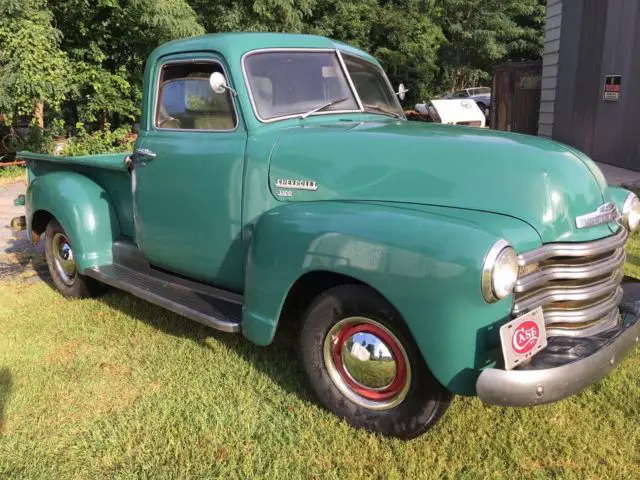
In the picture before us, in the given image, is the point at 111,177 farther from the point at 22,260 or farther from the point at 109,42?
the point at 109,42

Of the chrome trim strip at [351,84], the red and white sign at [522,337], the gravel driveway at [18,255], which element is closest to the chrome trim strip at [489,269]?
the red and white sign at [522,337]

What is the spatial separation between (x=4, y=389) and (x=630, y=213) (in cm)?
373

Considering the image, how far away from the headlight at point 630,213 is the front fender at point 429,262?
1.01 metres

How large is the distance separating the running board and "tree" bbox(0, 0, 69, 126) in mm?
8122

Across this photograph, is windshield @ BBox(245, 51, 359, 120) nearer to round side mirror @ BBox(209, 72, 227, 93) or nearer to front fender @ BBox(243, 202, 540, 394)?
round side mirror @ BBox(209, 72, 227, 93)

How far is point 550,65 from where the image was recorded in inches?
477

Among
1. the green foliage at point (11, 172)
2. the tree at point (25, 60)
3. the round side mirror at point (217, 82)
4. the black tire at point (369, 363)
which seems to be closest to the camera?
the black tire at point (369, 363)

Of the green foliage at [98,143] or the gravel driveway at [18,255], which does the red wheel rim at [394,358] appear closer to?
the gravel driveway at [18,255]

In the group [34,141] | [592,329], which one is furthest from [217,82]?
[34,141]

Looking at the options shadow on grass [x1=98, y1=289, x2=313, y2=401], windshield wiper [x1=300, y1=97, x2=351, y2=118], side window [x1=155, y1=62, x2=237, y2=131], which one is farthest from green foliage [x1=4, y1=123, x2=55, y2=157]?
windshield wiper [x1=300, y1=97, x2=351, y2=118]

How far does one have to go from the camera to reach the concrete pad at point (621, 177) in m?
8.38

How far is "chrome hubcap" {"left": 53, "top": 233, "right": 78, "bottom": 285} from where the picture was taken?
4.81 m

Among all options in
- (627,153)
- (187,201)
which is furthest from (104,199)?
(627,153)

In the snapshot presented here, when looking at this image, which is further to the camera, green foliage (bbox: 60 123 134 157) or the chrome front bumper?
green foliage (bbox: 60 123 134 157)
